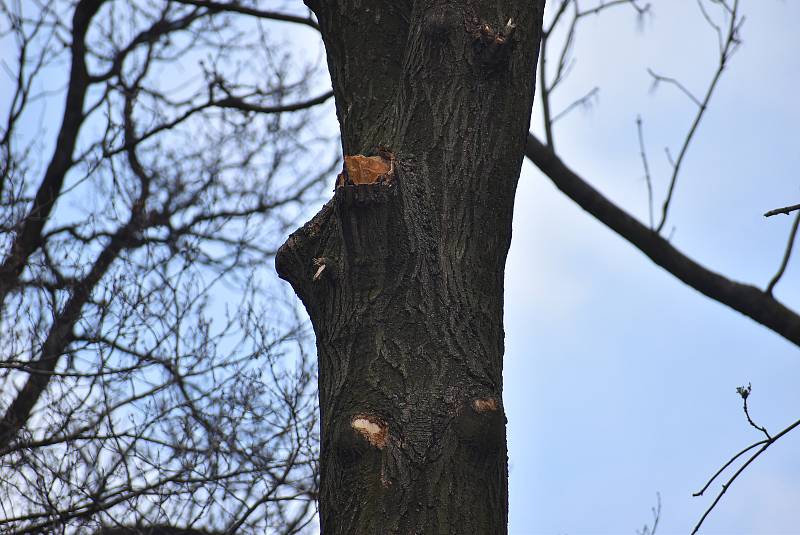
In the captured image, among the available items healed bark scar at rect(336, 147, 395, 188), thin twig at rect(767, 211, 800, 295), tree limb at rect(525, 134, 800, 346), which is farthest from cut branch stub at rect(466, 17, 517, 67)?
thin twig at rect(767, 211, 800, 295)

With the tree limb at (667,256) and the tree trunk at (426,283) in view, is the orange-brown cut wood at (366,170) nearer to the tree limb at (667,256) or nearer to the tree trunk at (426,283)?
the tree trunk at (426,283)

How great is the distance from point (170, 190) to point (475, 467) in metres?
6.94

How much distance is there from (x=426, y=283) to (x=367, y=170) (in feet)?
1.11

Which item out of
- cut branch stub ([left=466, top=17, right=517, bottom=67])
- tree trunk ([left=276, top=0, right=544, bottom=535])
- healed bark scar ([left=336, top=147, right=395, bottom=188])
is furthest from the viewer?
cut branch stub ([left=466, top=17, right=517, bottom=67])

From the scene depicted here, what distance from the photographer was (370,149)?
8.09 feet

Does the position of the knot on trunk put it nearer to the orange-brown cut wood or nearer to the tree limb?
the orange-brown cut wood

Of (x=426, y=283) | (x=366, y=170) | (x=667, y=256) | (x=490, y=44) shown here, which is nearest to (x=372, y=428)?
(x=426, y=283)

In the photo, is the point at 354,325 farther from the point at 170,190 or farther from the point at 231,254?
the point at 170,190

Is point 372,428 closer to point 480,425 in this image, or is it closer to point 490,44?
point 480,425

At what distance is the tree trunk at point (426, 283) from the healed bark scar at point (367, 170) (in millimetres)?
10

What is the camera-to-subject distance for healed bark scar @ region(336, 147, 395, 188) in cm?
207

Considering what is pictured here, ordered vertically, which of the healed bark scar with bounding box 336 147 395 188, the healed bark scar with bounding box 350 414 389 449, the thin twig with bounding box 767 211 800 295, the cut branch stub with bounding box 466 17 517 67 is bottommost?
the healed bark scar with bounding box 350 414 389 449

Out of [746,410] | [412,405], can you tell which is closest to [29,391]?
[412,405]

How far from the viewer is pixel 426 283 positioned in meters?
2.08
